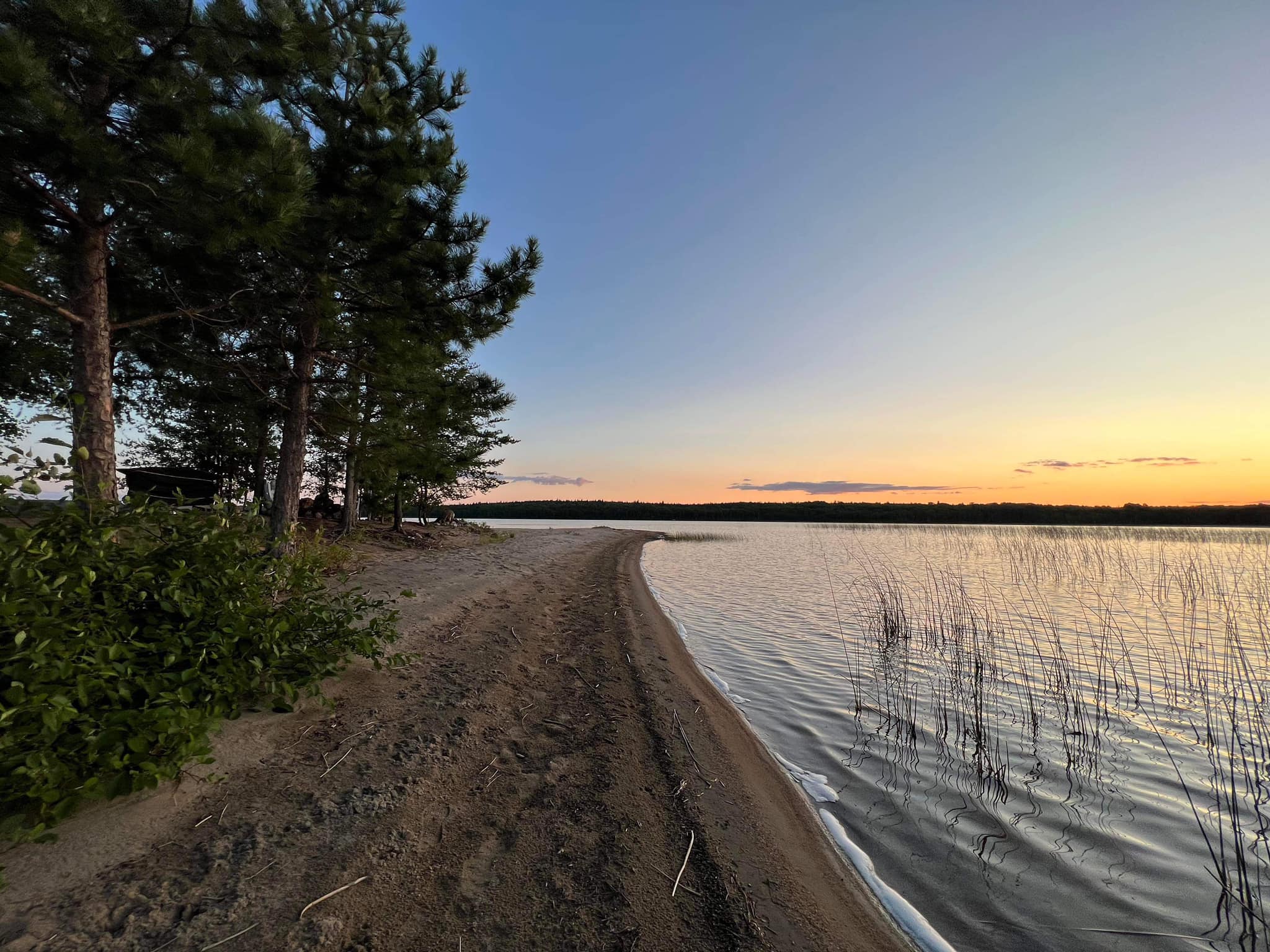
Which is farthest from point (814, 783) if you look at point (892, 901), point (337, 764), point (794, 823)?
point (337, 764)

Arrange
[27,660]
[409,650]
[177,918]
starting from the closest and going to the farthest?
[177,918] → [27,660] → [409,650]

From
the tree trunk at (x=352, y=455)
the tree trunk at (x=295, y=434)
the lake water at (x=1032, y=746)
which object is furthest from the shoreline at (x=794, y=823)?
the tree trunk at (x=352, y=455)

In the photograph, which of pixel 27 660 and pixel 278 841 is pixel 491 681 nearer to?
pixel 278 841

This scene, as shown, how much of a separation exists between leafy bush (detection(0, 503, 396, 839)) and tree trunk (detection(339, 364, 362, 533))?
7.77m

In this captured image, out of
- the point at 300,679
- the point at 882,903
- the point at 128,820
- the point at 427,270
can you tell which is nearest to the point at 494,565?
the point at 427,270

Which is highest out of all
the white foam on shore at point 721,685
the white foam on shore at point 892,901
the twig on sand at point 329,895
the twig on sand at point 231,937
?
the twig on sand at point 231,937

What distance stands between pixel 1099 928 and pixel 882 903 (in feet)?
3.61

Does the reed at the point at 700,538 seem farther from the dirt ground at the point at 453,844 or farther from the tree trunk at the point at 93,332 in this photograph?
the dirt ground at the point at 453,844

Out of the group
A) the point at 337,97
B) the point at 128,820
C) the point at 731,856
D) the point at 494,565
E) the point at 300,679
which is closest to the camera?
Answer: the point at 128,820

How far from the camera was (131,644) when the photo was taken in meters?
3.28

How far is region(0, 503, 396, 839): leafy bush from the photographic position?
8.86 ft

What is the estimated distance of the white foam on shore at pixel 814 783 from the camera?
14.1ft

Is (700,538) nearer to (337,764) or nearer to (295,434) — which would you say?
(295,434)

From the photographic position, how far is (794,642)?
9.30 meters
